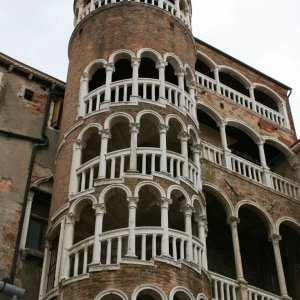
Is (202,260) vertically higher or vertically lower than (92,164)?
lower

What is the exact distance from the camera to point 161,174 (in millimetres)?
15609

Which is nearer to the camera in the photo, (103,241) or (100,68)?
(103,241)

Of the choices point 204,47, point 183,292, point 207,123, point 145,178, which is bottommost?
point 183,292

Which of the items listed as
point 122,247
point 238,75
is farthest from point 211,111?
point 122,247

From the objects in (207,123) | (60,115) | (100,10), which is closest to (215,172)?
(207,123)

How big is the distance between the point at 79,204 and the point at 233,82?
12221 millimetres

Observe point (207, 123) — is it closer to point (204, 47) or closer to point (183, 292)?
point (204, 47)

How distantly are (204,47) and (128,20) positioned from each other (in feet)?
17.9

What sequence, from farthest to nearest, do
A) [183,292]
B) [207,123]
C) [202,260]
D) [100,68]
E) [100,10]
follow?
[207,123]
[100,10]
[100,68]
[202,260]
[183,292]

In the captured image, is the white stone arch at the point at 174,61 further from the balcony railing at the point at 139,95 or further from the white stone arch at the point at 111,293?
the white stone arch at the point at 111,293

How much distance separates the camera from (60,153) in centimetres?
1797

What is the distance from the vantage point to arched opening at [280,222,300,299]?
20.4 metres

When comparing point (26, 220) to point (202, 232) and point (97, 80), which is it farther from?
point (97, 80)

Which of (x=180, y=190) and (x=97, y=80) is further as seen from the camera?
(x=97, y=80)
